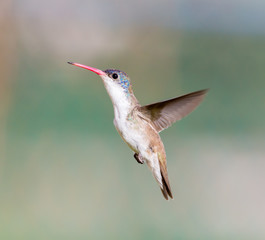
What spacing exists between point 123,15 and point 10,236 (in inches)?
108

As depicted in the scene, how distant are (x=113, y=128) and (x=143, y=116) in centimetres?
327

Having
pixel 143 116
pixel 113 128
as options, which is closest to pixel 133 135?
pixel 143 116

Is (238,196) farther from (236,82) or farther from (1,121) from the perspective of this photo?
(1,121)

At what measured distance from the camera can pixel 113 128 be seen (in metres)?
4.05

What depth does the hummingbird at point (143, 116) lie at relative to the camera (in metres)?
0.71

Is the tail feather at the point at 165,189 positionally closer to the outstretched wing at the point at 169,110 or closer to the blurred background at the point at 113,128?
the outstretched wing at the point at 169,110

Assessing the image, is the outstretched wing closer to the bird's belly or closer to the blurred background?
the bird's belly

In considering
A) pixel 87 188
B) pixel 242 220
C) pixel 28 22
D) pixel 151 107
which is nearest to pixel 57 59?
pixel 28 22

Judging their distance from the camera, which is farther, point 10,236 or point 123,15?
point 123,15

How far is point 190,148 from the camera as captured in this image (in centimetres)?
387

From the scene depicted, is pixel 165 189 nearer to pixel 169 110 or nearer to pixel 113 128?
pixel 169 110

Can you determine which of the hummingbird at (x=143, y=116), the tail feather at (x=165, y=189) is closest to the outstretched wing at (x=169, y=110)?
the hummingbird at (x=143, y=116)

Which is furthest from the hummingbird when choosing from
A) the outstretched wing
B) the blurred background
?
the blurred background

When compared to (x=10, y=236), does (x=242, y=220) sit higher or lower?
lower
